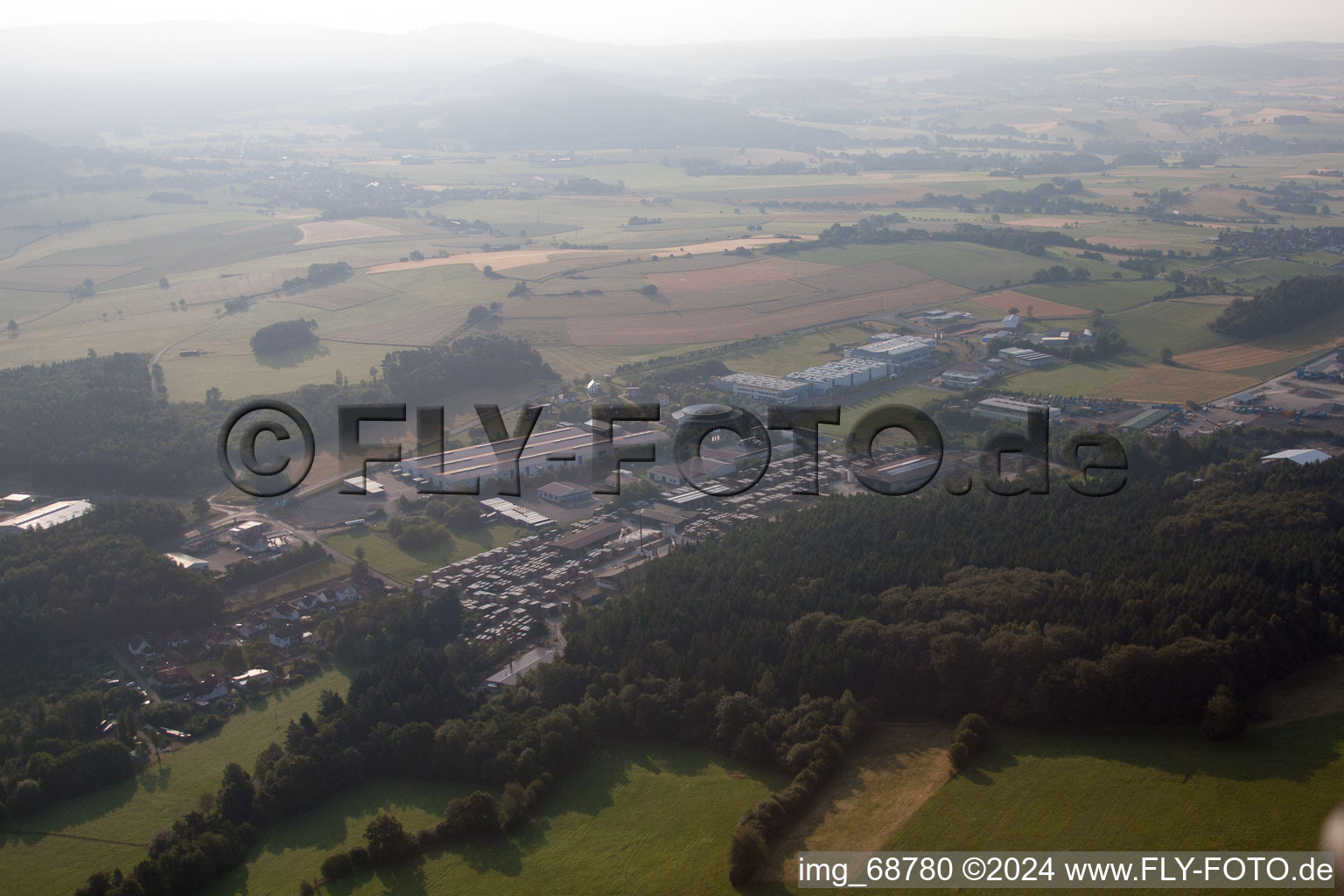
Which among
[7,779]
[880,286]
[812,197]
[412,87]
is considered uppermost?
[412,87]

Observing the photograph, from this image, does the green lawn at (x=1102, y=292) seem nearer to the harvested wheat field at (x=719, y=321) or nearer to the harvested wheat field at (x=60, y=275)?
the harvested wheat field at (x=719, y=321)

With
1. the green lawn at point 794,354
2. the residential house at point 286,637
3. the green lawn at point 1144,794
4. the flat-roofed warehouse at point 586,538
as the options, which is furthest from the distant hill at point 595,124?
the green lawn at point 1144,794

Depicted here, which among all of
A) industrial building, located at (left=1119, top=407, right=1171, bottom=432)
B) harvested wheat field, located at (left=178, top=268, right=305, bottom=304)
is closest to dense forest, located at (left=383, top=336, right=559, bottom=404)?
harvested wheat field, located at (left=178, top=268, right=305, bottom=304)

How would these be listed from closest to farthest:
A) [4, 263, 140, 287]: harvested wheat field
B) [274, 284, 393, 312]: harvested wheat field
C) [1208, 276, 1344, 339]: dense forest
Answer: [1208, 276, 1344, 339]: dense forest
[274, 284, 393, 312]: harvested wheat field
[4, 263, 140, 287]: harvested wheat field

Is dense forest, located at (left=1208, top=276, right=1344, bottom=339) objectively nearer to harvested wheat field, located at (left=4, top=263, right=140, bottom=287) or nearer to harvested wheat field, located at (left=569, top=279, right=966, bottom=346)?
harvested wheat field, located at (left=569, top=279, right=966, bottom=346)

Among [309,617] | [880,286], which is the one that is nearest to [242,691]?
[309,617]

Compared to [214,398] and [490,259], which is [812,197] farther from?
[214,398]

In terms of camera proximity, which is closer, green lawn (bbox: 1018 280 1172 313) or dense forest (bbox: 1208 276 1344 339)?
dense forest (bbox: 1208 276 1344 339)

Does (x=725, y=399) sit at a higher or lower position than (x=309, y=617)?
higher
